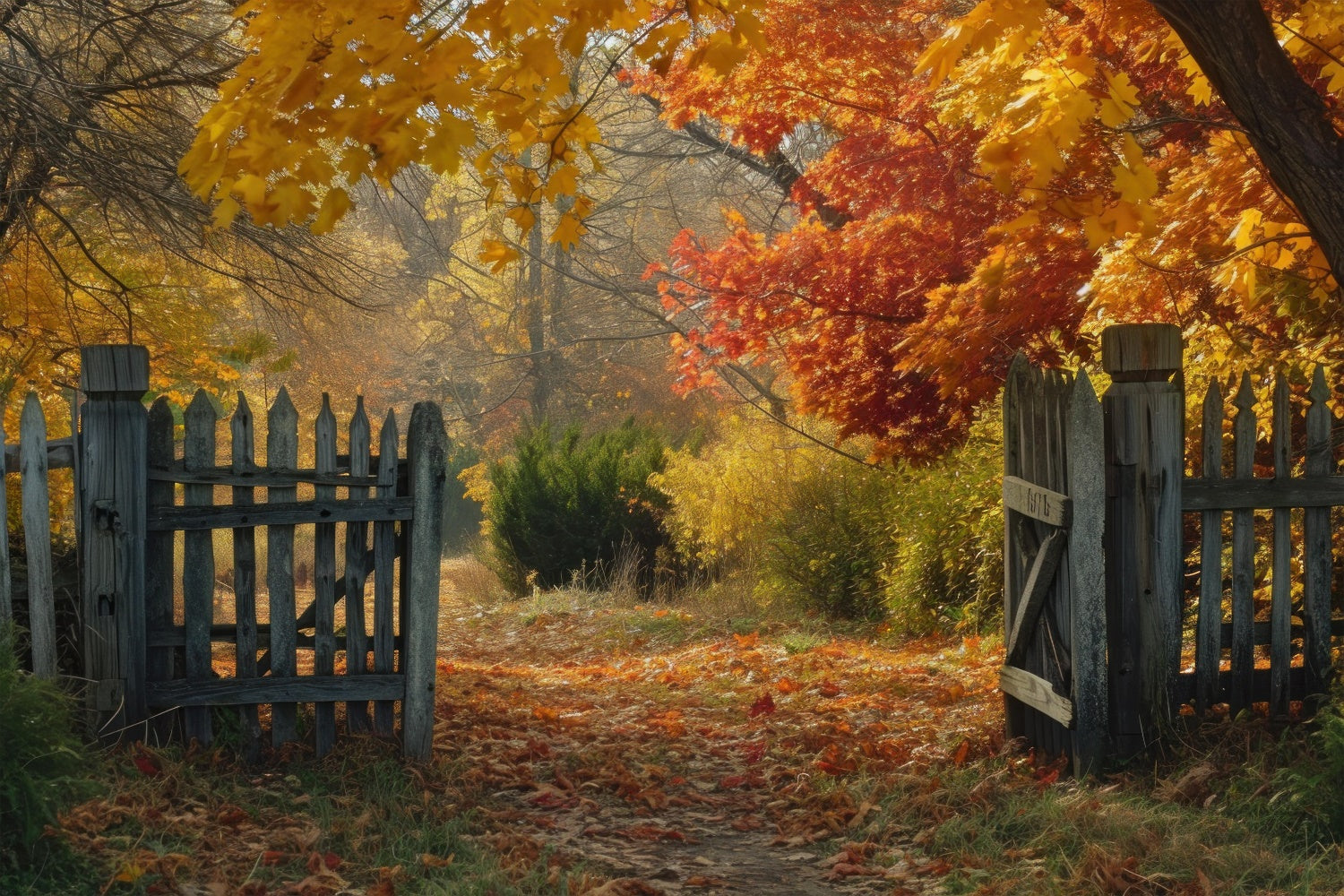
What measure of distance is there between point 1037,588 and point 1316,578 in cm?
115

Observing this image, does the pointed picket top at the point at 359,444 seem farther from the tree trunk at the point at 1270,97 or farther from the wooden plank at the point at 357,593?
the tree trunk at the point at 1270,97

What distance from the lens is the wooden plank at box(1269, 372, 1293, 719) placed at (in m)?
4.79

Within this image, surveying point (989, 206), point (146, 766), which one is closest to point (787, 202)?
point (989, 206)

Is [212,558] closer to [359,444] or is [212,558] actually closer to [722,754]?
[359,444]

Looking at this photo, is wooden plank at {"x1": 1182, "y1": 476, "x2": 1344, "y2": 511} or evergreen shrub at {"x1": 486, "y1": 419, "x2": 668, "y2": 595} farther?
evergreen shrub at {"x1": 486, "y1": 419, "x2": 668, "y2": 595}

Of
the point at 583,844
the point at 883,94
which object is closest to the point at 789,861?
the point at 583,844

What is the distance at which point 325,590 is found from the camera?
4.88 meters

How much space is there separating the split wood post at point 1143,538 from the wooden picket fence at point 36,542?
13.9 feet

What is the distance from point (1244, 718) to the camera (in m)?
4.82

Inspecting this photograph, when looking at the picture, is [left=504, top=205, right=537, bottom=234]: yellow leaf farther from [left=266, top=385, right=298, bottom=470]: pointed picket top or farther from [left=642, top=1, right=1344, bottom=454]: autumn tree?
[left=266, top=385, right=298, bottom=470]: pointed picket top

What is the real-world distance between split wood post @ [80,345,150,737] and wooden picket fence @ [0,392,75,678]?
14 centimetres

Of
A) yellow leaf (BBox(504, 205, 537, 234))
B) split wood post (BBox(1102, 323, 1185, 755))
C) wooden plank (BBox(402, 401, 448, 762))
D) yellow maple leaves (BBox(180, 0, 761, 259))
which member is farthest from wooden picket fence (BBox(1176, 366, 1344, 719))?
wooden plank (BBox(402, 401, 448, 762))

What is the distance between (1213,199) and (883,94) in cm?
337

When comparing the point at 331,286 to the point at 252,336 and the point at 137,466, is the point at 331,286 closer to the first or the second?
the point at 137,466
